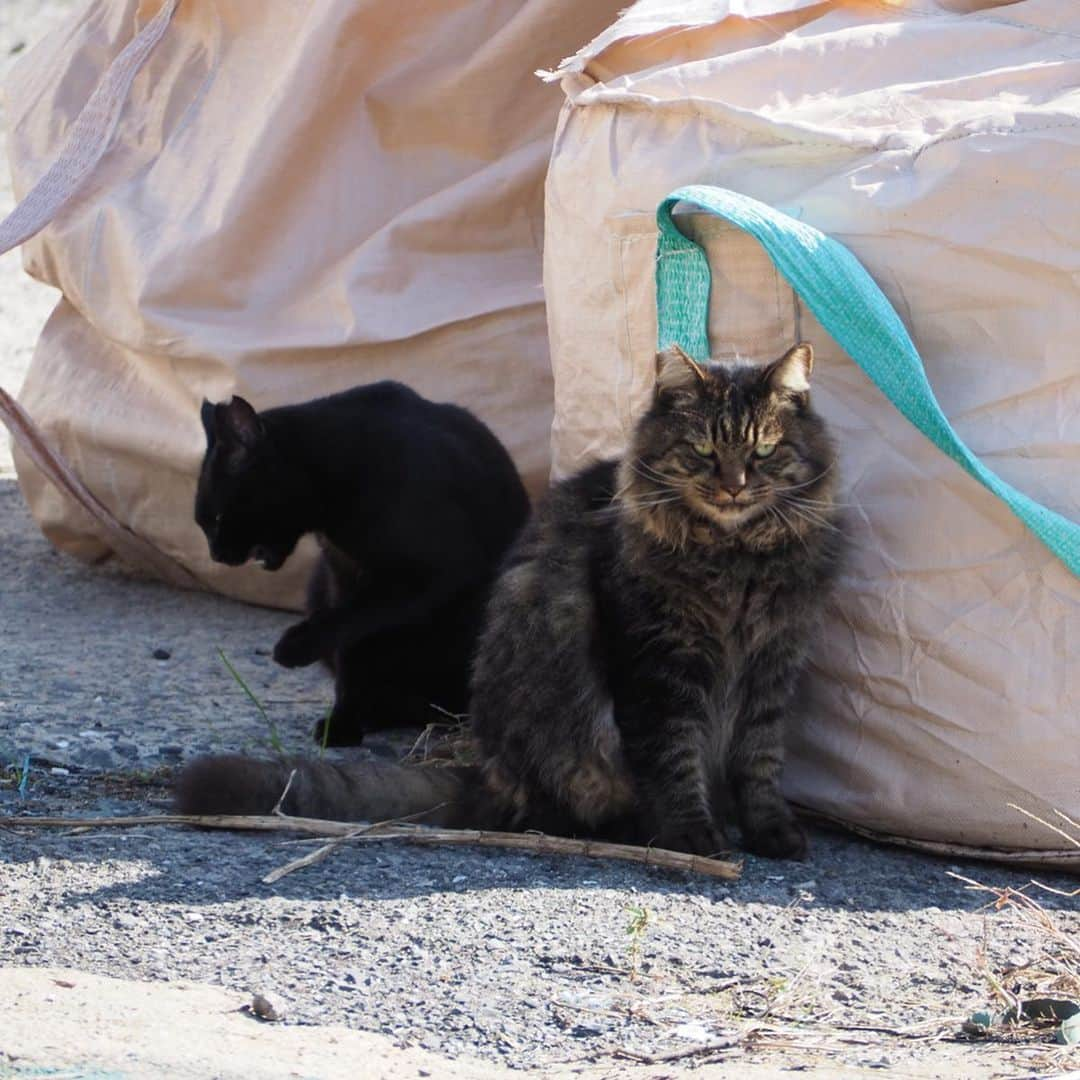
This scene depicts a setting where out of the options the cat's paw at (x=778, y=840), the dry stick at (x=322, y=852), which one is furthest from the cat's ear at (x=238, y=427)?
the cat's paw at (x=778, y=840)

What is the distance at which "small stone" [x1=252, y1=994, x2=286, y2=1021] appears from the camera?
2.21 metres

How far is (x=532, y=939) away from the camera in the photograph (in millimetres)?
2564

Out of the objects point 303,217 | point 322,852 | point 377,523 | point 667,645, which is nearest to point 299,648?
point 377,523

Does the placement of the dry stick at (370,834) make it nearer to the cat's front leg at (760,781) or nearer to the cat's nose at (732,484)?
the cat's front leg at (760,781)

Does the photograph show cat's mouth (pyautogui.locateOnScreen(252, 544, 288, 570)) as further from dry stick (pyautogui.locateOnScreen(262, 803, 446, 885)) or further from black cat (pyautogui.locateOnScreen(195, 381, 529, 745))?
dry stick (pyautogui.locateOnScreen(262, 803, 446, 885))

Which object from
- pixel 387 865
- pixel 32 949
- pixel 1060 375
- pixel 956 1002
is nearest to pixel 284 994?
pixel 32 949

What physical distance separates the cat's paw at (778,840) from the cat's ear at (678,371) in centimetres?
84

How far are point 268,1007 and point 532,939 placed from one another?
0.50 metres

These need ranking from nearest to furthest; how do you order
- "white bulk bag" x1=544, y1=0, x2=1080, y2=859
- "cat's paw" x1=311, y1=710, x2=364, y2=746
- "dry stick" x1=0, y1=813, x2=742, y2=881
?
"white bulk bag" x1=544, y1=0, x2=1080, y2=859 < "dry stick" x1=0, y1=813, x2=742, y2=881 < "cat's paw" x1=311, y1=710, x2=364, y2=746

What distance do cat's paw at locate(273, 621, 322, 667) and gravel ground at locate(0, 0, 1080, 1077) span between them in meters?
0.53

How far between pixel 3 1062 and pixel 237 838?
1070 mm

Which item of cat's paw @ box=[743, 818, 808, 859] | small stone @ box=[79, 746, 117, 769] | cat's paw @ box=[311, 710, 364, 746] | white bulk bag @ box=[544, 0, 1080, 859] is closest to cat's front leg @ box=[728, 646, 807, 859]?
cat's paw @ box=[743, 818, 808, 859]

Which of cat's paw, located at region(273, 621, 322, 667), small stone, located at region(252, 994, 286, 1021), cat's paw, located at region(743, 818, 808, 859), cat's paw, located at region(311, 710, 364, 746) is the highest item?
cat's paw, located at region(273, 621, 322, 667)

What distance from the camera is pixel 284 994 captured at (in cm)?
231
